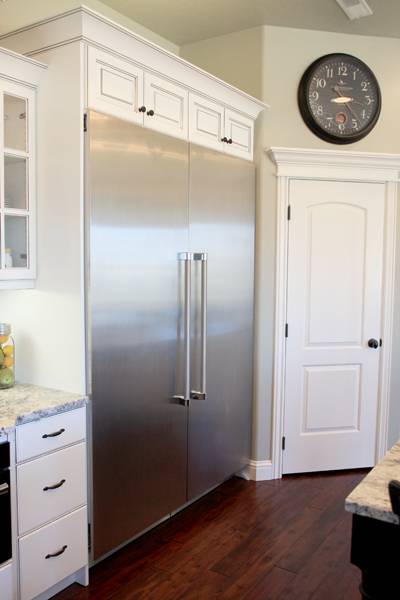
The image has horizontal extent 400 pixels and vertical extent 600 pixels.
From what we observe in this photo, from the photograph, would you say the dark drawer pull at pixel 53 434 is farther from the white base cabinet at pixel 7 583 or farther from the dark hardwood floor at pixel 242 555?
the dark hardwood floor at pixel 242 555

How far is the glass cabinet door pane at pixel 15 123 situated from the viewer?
2314mm

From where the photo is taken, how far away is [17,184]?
2.38 meters

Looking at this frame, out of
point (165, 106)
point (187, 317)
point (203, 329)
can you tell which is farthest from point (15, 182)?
point (203, 329)

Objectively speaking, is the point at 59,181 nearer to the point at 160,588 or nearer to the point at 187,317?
the point at 187,317

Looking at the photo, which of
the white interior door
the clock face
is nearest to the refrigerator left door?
the white interior door

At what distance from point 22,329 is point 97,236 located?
0.65 metres

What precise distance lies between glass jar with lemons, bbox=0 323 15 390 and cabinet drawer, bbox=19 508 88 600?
0.68 metres

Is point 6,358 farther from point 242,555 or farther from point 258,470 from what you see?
point 258,470

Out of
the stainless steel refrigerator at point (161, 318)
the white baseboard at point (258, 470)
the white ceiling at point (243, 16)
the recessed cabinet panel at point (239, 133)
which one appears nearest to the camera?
the stainless steel refrigerator at point (161, 318)

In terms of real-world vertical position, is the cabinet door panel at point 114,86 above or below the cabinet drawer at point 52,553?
above

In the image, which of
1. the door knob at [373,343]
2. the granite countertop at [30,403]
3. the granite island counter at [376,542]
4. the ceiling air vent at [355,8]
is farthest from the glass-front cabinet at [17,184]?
the door knob at [373,343]

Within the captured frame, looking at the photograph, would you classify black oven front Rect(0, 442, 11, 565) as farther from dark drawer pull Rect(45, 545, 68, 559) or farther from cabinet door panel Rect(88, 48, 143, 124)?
cabinet door panel Rect(88, 48, 143, 124)

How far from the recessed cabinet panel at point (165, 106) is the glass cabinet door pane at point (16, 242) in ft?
2.60

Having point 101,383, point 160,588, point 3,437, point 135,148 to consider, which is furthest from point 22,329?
point 160,588
